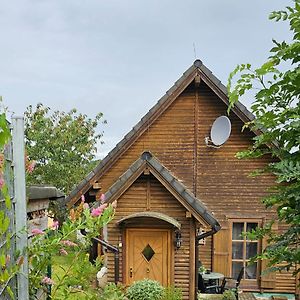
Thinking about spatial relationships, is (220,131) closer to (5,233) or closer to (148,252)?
(148,252)

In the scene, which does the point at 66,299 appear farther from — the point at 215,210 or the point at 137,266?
the point at 215,210

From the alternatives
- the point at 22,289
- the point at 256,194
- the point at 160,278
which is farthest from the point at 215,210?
the point at 22,289

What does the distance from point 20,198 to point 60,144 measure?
2016 centimetres

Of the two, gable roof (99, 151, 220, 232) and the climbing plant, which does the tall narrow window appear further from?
the climbing plant

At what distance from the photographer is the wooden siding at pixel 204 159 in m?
10.7

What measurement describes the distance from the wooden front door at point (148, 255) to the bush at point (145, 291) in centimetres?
61

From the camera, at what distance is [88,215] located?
7.45 ft

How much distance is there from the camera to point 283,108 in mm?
2494

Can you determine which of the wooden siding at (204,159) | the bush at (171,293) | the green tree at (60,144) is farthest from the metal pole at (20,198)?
the green tree at (60,144)

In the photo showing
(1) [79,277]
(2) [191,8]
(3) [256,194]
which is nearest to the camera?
(1) [79,277]

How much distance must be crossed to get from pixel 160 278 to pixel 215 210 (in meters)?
2.79

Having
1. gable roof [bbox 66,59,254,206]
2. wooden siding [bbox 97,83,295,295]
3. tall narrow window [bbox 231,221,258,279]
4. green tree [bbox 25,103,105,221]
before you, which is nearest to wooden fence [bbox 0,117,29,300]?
gable roof [bbox 66,59,254,206]

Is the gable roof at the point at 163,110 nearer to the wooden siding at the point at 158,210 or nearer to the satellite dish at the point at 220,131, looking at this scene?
the satellite dish at the point at 220,131

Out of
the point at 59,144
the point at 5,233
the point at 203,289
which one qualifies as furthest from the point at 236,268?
the point at 59,144
